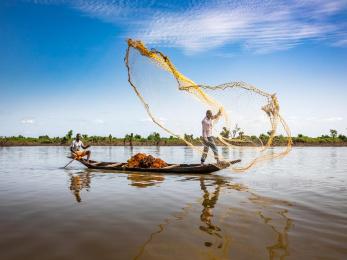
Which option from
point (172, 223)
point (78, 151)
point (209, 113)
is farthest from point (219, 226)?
point (78, 151)

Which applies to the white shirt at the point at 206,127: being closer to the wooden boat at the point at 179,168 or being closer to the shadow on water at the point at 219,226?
the wooden boat at the point at 179,168

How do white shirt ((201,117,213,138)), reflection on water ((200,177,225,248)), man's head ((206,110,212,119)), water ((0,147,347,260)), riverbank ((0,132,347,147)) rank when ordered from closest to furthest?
water ((0,147,347,260))
reflection on water ((200,177,225,248))
man's head ((206,110,212,119))
white shirt ((201,117,213,138))
riverbank ((0,132,347,147))

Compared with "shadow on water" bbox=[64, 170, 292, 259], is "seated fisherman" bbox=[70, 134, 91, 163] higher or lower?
higher

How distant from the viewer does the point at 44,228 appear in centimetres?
547

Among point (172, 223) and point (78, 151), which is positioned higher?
point (78, 151)

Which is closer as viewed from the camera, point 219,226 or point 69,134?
point 219,226

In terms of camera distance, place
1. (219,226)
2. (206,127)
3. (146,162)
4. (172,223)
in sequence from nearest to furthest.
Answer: (219,226), (172,223), (206,127), (146,162)

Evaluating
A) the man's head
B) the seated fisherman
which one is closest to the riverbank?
the seated fisherman

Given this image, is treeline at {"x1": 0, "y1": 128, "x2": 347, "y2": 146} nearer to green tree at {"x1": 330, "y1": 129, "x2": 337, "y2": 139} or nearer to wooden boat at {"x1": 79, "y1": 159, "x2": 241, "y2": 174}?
green tree at {"x1": 330, "y1": 129, "x2": 337, "y2": 139}

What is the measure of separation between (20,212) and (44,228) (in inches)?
59.3

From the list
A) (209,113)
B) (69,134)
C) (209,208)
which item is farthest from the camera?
(69,134)

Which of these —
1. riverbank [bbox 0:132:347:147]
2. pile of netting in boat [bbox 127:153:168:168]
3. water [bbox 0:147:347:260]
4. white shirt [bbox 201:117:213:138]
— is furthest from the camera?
riverbank [bbox 0:132:347:147]

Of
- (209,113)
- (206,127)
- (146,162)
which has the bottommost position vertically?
(146,162)

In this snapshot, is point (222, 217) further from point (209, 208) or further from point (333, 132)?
point (333, 132)
